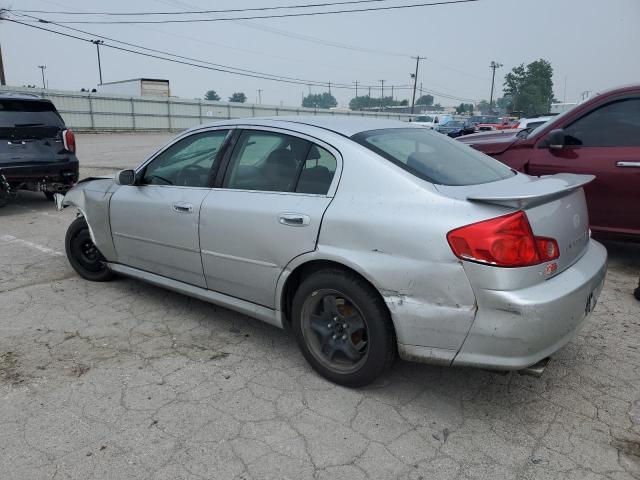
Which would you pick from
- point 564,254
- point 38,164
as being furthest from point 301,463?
point 38,164

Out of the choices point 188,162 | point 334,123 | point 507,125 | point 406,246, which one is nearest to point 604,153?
point 334,123

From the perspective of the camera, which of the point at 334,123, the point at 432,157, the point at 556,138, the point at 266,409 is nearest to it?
the point at 266,409

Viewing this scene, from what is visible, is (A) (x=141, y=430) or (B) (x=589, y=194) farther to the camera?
(B) (x=589, y=194)

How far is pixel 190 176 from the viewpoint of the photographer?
360 cm

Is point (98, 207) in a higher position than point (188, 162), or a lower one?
lower

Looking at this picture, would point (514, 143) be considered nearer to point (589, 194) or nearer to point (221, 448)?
point (589, 194)

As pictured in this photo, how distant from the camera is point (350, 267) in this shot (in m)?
2.64

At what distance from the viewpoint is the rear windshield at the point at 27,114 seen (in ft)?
24.1

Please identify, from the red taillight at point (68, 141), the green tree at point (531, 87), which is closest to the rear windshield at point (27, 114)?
the red taillight at point (68, 141)

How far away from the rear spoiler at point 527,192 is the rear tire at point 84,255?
3.36m

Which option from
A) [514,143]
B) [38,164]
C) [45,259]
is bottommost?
[45,259]

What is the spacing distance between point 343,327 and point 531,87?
10518 cm

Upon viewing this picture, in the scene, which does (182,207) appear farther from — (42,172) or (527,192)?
(42,172)

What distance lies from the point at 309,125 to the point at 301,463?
1.92 m
